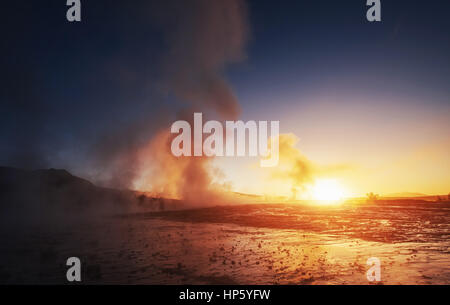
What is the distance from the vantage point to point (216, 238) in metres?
27.5

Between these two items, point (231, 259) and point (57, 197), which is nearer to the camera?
point (231, 259)

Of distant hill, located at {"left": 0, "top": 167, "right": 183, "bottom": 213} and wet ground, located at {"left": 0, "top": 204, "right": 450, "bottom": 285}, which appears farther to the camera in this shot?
distant hill, located at {"left": 0, "top": 167, "right": 183, "bottom": 213}

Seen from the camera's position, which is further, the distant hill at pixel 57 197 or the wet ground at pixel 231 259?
the distant hill at pixel 57 197

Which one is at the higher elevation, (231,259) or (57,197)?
(231,259)

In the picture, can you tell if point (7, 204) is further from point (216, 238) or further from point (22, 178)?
point (216, 238)
